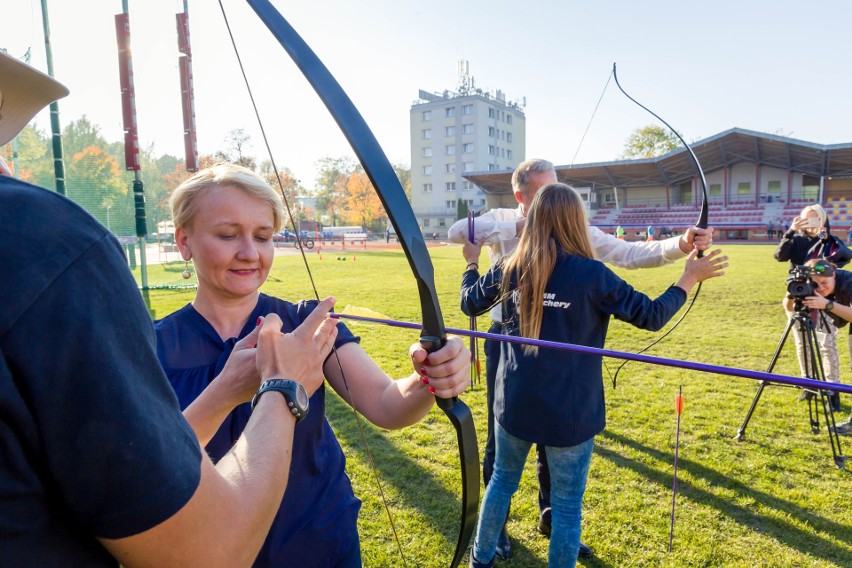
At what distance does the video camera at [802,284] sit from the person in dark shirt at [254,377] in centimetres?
341

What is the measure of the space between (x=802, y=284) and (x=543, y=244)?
98.5 inches

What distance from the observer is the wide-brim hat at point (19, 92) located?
73 centimetres

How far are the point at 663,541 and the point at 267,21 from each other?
3299 millimetres

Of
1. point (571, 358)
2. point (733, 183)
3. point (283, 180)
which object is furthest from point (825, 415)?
point (733, 183)

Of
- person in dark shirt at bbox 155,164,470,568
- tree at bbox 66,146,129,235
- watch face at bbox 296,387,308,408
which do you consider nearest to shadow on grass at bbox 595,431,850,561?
person in dark shirt at bbox 155,164,470,568

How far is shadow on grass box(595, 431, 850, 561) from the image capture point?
117 inches

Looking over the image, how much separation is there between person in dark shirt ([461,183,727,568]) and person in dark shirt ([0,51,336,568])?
71.4 inches

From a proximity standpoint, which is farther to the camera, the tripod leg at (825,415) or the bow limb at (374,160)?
the tripod leg at (825,415)

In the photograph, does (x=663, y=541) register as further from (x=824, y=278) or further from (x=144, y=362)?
(x=144, y=362)

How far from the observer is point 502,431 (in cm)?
252

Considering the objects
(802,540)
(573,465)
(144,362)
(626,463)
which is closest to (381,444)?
(626,463)

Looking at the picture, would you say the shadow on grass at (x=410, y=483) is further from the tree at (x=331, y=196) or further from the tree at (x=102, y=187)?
the tree at (x=331, y=196)

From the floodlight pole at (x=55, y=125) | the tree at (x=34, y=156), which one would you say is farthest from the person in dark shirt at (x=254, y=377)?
the tree at (x=34, y=156)

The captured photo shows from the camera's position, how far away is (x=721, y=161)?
4109 cm
